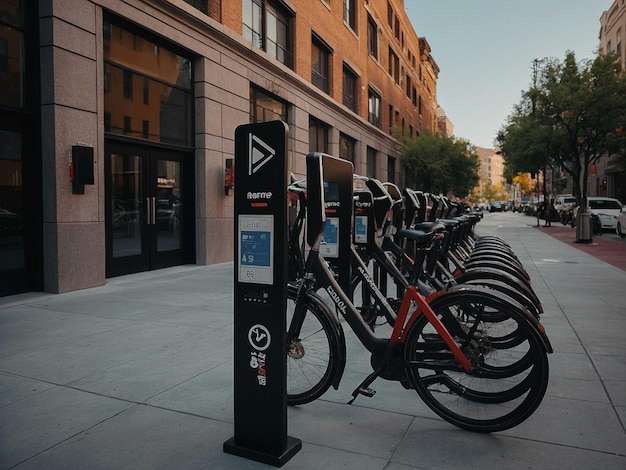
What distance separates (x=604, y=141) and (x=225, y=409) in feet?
91.5

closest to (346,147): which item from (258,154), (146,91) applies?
(146,91)

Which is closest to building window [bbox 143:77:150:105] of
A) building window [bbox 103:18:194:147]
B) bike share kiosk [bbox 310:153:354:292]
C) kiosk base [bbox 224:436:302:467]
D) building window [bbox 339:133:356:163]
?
building window [bbox 103:18:194:147]

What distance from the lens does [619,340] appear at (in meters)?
5.37

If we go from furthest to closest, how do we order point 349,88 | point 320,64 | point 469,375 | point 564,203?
point 564,203 → point 349,88 → point 320,64 → point 469,375

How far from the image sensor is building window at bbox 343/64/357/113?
74.7 ft

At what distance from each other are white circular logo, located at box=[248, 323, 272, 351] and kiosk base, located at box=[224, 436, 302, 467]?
0.58 meters

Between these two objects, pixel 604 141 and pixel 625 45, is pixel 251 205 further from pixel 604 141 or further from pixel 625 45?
pixel 625 45

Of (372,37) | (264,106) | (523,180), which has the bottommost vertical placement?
(264,106)

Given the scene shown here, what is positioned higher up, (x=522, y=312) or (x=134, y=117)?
(x=134, y=117)

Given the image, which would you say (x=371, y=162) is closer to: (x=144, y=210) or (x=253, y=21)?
(x=253, y=21)

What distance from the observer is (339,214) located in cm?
453

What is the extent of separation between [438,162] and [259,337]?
29192 millimetres

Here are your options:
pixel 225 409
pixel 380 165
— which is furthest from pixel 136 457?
pixel 380 165

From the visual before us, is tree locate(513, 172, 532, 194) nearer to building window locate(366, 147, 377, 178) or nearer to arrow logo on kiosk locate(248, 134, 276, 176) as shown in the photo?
building window locate(366, 147, 377, 178)
